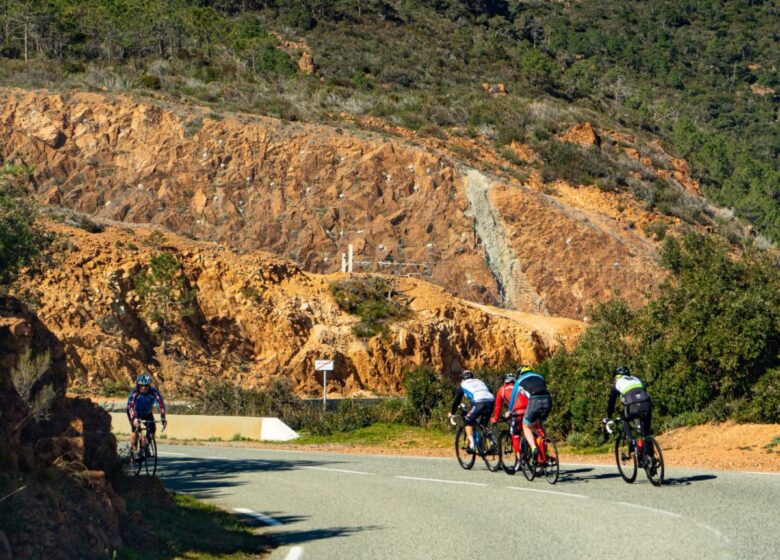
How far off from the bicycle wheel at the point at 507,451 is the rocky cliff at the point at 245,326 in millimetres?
22520

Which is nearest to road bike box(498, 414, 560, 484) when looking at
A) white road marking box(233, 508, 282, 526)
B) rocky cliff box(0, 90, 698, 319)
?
white road marking box(233, 508, 282, 526)

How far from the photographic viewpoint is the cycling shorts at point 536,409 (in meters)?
13.6

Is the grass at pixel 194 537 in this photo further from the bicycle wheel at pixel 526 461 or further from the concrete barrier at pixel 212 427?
the concrete barrier at pixel 212 427

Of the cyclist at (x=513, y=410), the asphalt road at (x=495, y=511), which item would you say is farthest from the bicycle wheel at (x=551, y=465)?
the cyclist at (x=513, y=410)

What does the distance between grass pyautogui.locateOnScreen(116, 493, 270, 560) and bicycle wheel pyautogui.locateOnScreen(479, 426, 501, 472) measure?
5.42m

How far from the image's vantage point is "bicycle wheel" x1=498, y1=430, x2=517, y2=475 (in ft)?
50.0

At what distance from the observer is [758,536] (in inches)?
352

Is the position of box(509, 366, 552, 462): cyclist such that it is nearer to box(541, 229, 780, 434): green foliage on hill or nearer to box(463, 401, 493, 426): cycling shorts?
box(463, 401, 493, 426): cycling shorts

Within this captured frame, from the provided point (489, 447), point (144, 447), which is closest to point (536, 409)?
point (489, 447)

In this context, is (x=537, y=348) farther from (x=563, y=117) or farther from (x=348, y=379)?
(x=563, y=117)

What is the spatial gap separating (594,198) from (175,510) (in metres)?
50.8

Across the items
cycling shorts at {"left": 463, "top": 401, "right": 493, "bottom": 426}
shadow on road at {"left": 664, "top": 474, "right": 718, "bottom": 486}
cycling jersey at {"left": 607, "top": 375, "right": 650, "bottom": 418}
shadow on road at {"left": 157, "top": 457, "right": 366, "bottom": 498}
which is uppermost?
cycling jersey at {"left": 607, "top": 375, "right": 650, "bottom": 418}

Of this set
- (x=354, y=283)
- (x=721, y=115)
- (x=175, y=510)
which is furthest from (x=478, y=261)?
(x=721, y=115)

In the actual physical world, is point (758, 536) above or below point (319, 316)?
below
